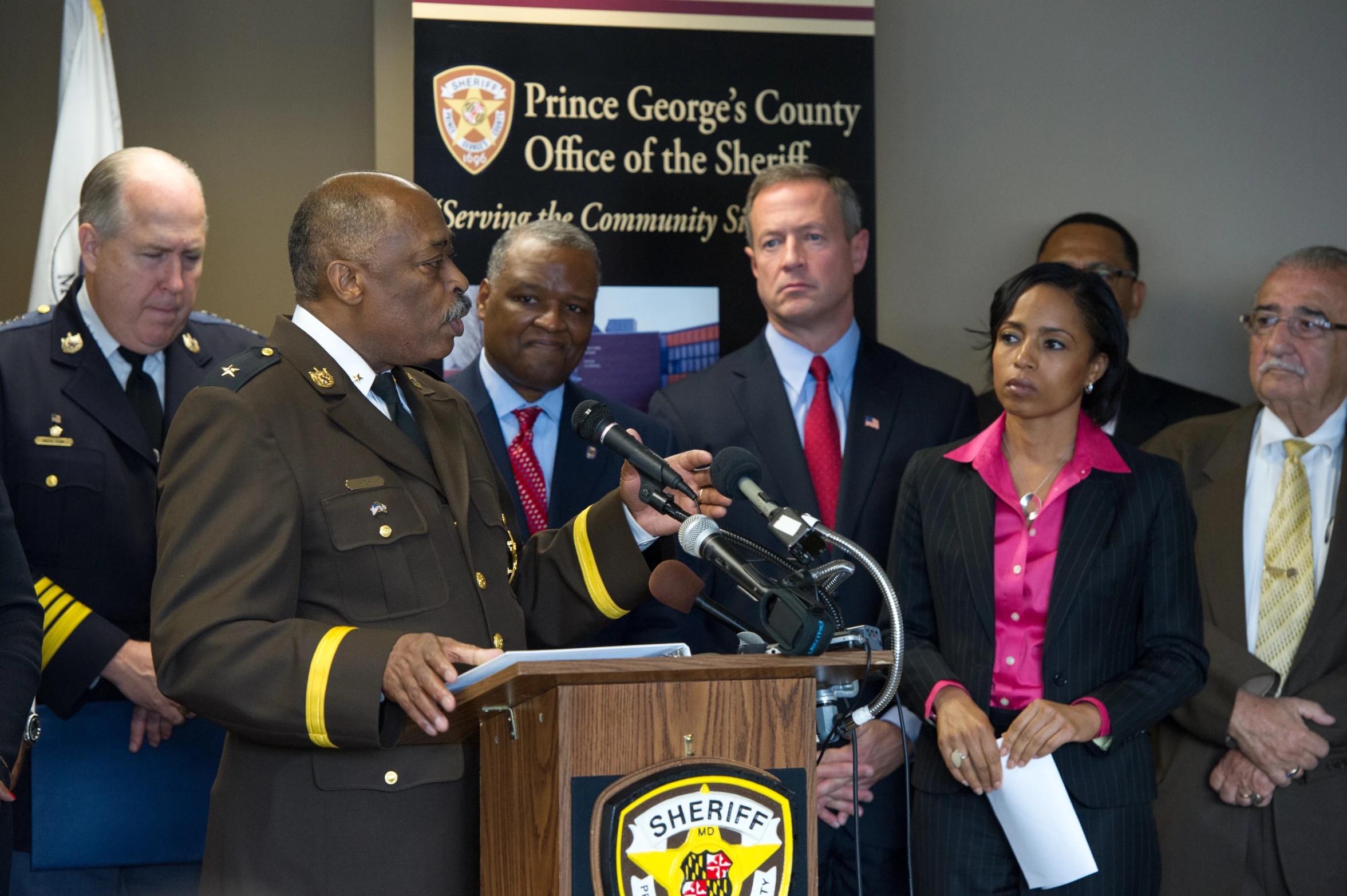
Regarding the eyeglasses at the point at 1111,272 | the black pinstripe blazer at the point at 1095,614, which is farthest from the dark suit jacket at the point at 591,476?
the eyeglasses at the point at 1111,272

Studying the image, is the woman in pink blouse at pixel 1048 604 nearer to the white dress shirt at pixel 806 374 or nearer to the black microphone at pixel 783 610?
the white dress shirt at pixel 806 374

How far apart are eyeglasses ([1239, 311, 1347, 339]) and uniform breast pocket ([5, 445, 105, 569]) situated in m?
3.06

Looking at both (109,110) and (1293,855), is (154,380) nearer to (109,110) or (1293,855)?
(109,110)

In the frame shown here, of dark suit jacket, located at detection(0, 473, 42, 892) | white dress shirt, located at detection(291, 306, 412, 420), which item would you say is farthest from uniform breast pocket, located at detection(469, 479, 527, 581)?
dark suit jacket, located at detection(0, 473, 42, 892)

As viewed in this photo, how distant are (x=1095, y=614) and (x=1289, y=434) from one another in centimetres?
107

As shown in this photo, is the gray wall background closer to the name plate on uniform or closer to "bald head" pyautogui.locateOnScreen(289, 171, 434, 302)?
the name plate on uniform

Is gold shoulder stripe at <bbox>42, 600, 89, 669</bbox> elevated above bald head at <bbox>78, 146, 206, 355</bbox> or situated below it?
below

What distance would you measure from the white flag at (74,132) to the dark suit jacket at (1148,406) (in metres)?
2.80

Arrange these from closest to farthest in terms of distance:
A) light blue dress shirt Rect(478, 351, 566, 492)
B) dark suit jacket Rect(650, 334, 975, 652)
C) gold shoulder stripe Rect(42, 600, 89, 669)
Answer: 1. gold shoulder stripe Rect(42, 600, 89, 669)
2. dark suit jacket Rect(650, 334, 975, 652)
3. light blue dress shirt Rect(478, 351, 566, 492)

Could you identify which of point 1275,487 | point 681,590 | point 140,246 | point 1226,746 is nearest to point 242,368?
point 681,590

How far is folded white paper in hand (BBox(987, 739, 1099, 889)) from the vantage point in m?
2.82

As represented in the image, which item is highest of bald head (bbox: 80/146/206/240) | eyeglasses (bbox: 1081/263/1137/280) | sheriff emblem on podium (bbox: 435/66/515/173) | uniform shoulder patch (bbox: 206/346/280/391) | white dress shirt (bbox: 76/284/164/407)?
sheriff emblem on podium (bbox: 435/66/515/173)

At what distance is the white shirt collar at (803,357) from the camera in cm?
369

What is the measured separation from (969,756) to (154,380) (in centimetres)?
212
